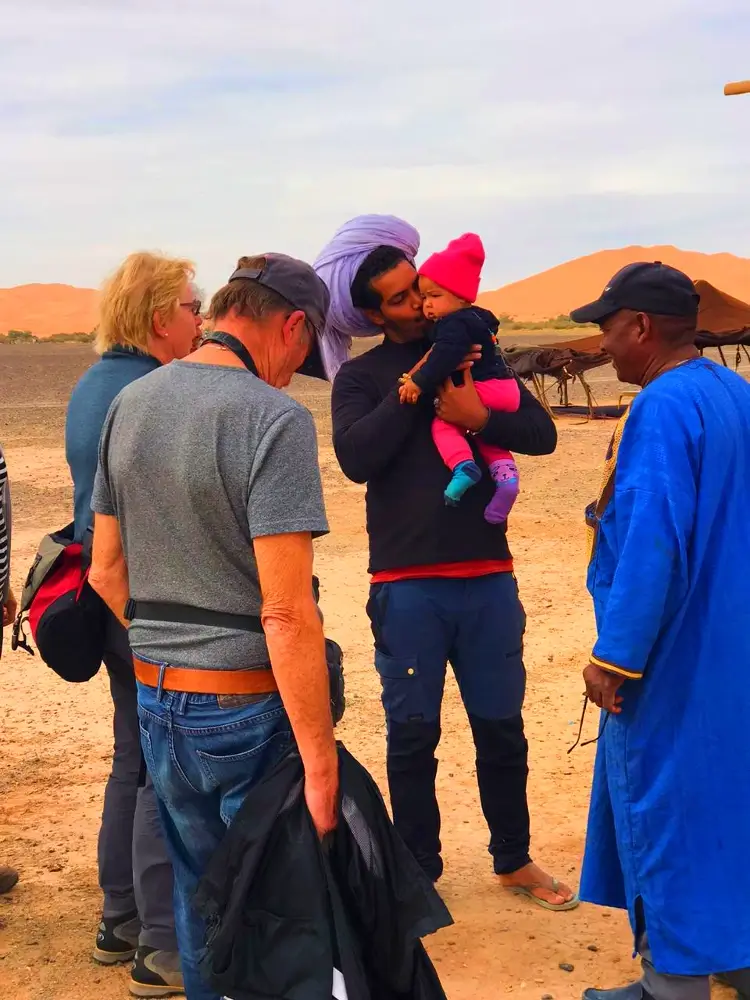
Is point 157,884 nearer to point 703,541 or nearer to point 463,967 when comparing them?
point 463,967

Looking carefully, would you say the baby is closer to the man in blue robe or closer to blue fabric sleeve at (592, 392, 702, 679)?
the man in blue robe

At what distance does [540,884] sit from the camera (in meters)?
3.98

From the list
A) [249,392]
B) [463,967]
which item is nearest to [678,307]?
[249,392]

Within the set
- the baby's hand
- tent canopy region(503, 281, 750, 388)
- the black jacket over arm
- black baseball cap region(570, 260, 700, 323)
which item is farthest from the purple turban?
tent canopy region(503, 281, 750, 388)

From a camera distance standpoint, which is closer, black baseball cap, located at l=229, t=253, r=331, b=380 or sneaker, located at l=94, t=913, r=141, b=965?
Answer: black baseball cap, located at l=229, t=253, r=331, b=380

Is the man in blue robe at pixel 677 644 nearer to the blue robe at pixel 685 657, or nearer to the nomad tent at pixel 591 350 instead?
the blue robe at pixel 685 657

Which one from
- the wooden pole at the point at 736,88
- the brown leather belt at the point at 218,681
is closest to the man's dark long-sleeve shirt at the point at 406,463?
the brown leather belt at the point at 218,681

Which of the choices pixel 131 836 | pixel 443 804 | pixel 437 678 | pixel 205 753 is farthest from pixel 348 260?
pixel 443 804

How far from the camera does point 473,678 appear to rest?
3758mm

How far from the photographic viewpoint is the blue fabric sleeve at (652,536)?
9.12 ft

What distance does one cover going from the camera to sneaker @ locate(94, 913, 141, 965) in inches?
145

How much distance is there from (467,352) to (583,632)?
409cm

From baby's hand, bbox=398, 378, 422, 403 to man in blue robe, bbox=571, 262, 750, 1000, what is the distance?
0.68 metres

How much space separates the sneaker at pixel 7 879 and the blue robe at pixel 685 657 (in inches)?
91.2
